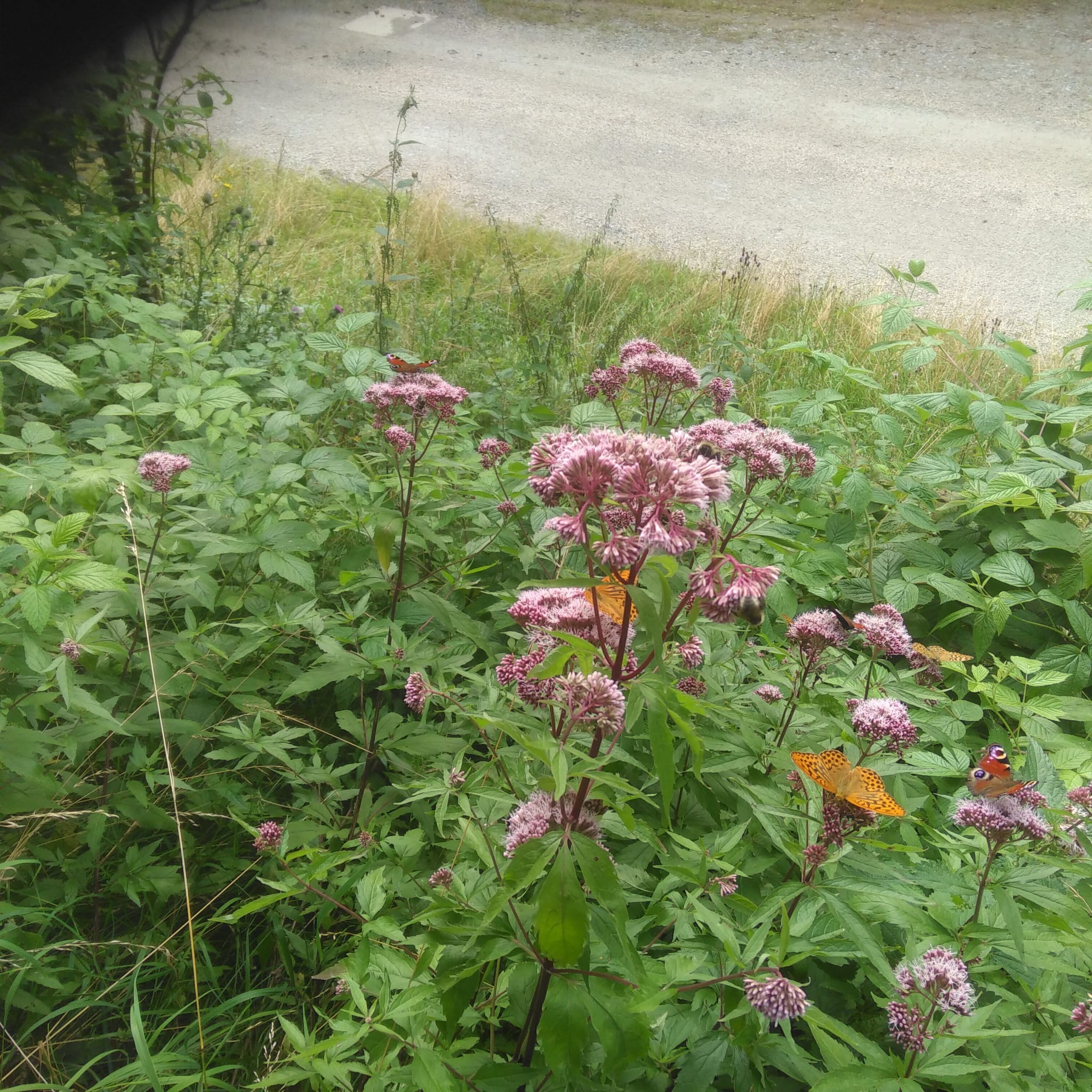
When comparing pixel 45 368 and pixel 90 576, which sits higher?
pixel 45 368

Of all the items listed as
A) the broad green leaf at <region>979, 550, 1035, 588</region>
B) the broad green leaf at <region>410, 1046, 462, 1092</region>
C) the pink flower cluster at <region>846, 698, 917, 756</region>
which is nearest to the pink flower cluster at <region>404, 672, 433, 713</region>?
the broad green leaf at <region>410, 1046, 462, 1092</region>

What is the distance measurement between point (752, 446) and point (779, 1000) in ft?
4.19

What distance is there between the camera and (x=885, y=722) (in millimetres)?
1610

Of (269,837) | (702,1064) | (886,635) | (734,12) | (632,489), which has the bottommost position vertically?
(269,837)

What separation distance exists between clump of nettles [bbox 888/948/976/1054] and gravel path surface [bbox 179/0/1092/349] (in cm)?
694

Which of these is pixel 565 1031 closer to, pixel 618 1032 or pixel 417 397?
pixel 618 1032

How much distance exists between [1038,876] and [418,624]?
6.19 feet

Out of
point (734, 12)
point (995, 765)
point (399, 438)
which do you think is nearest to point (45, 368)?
point (399, 438)

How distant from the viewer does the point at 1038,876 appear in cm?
153

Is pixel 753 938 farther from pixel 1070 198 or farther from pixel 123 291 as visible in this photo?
pixel 1070 198

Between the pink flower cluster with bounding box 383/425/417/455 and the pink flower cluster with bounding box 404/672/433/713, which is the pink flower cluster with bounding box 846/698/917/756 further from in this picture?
the pink flower cluster with bounding box 383/425/417/455

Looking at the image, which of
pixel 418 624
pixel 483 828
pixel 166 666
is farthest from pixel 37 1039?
pixel 418 624

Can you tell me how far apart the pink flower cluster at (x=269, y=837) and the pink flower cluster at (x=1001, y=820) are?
1.43 meters

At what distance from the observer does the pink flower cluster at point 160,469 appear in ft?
7.42
